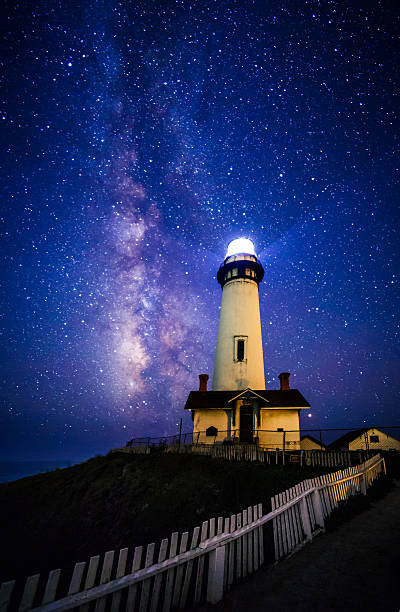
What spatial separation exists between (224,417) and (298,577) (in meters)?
19.5

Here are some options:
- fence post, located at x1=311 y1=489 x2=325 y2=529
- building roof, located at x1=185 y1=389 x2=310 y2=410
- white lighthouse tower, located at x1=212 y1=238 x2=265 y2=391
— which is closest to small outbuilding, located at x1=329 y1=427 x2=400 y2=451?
building roof, located at x1=185 y1=389 x2=310 y2=410

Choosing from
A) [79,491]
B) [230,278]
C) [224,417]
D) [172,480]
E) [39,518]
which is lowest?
[39,518]

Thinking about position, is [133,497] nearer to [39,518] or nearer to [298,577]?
[39,518]

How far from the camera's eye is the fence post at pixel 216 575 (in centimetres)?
430

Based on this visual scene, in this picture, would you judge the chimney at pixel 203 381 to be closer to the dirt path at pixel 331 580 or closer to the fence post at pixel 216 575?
the dirt path at pixel 331 580

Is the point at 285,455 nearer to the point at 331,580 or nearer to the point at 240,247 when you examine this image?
the point at 331,580

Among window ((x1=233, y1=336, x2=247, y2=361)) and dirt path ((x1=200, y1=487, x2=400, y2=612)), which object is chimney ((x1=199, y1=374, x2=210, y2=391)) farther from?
dirt path ((x1=200, y1=487, x2=400, y2=612))

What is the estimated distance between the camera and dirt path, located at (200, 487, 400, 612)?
4.05 meters

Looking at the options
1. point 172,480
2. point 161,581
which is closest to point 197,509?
point 172,480

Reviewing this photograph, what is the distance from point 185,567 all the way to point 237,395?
19.9 m

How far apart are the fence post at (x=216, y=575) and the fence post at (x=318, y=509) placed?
358cm

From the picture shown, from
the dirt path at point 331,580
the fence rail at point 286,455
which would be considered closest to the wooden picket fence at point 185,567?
the dirt path at point 331,580

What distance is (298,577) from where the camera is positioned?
480 cm

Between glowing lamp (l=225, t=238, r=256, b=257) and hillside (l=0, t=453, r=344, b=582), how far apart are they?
23.1m
